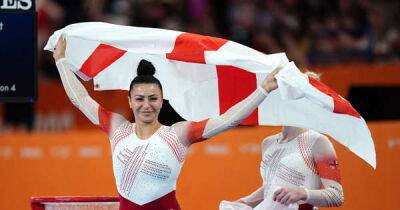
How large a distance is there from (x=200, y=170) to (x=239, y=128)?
2.48 feet

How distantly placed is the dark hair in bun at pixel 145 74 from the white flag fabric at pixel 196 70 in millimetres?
218

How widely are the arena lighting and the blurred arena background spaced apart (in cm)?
216

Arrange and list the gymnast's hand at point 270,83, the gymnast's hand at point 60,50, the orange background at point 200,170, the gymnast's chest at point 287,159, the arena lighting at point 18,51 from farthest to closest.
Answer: the orange background at point 200,170 → the arena lighting at point 18,51 → the gymnast's hand at point 60,50 → the gymnast's chest at point 287,159 → the gymnast's hand at point 270,83

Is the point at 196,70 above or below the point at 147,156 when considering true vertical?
above

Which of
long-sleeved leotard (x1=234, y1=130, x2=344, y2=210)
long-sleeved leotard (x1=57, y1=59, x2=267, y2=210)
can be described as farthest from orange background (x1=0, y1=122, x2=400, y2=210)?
long-sleeved leotard (x1=57, y1=59, x2=267, y2=210)

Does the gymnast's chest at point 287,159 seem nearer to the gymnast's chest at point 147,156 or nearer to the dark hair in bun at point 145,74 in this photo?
the gymnast's chest at point 147,156

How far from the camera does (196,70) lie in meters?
6.11

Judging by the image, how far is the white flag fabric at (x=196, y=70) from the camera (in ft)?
18.7

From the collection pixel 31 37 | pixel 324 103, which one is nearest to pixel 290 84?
pixel 324 103

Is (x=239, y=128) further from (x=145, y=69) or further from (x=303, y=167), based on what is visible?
(x=145, y=69)

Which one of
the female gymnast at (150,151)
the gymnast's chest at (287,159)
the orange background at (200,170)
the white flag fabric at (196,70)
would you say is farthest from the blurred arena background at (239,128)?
the female gymnast at (150,151)

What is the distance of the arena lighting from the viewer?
627cm

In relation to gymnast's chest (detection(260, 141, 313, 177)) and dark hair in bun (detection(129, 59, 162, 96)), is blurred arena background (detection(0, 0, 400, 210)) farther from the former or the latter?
dark hair in bun (detection(129, 59, 162, 96))

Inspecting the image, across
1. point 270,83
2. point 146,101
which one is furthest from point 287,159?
point 146,101
